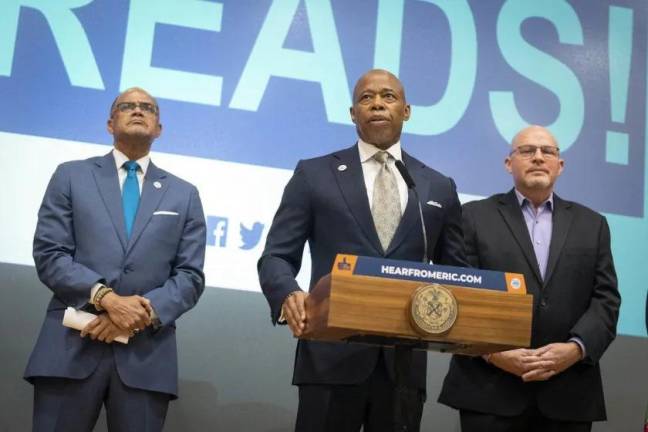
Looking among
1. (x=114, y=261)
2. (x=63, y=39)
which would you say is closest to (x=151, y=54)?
(x=63, y=39)

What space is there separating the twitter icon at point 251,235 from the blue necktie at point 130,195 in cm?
76

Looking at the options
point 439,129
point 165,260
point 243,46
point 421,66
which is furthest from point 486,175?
point 165,260

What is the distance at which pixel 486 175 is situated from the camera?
14.7 ft

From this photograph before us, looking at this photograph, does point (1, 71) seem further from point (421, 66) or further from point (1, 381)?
point (421, 66)

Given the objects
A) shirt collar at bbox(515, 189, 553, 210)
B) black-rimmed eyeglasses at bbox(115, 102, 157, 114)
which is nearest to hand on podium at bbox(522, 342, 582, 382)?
shirt collar at bbox(515, 189, 553, 210)

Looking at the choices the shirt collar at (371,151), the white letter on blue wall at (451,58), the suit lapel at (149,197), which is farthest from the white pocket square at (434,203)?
the white letter on blue wall at (451,58)

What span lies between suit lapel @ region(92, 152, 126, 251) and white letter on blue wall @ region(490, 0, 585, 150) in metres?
2.03

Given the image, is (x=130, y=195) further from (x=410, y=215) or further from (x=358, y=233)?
(x=410, y=215)

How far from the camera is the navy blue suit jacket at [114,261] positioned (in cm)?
314

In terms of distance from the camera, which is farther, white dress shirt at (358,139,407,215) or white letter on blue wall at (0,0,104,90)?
white letter on blue wall at (0,0,104,90)

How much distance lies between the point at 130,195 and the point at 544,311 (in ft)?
5.35

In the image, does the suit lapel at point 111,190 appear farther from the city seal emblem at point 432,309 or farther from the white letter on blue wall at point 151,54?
the city seal emblem at point 432,309

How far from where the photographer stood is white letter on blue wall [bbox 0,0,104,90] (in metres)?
4.15

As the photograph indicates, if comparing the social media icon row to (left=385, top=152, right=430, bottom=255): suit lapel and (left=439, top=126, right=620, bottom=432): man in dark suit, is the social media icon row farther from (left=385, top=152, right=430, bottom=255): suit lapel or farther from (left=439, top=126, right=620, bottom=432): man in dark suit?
(left=385, top=152, right=430, bottom=255): suit lapel
